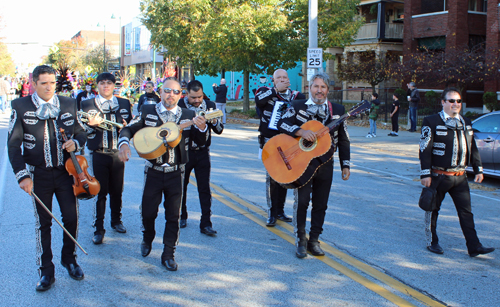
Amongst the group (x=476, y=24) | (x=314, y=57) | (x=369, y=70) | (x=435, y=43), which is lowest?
(x=314, y=57)

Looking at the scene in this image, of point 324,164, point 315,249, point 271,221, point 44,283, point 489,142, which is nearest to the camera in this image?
point 44,283

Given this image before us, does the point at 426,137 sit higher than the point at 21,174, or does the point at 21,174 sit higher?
the point at 426,137

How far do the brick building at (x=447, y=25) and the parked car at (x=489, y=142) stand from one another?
49.6 ft

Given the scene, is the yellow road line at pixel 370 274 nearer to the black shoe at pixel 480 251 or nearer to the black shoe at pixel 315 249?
the black shoe at pixel 315 249

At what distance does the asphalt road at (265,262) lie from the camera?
4.35m

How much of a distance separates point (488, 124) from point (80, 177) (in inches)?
327

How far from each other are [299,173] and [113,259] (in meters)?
2.19

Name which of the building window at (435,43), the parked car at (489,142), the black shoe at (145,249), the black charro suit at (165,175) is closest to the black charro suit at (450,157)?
the black charro suit at (165,175)

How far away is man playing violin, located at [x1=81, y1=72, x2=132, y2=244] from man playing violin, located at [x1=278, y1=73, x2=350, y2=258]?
79.6 inches

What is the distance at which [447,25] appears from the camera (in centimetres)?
2642

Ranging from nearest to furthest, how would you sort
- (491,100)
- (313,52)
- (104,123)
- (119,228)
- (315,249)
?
(315,249)
(104,123)
(119,228)
(313,52)
(491,100)

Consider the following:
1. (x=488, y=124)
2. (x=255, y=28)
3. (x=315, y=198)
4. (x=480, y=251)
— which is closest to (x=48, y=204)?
(x=315, y=198)

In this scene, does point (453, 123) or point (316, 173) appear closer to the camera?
point (316, 173)

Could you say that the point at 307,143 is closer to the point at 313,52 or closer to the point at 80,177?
the point at 80,177
